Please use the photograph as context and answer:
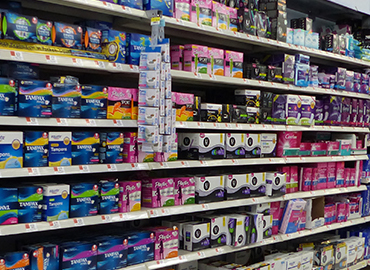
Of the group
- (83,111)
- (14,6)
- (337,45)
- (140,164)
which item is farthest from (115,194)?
(337,45)

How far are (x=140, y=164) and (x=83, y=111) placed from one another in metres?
0.58

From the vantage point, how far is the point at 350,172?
560 cm

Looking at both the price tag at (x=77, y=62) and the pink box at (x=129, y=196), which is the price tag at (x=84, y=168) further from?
the price tag at (x=77, y=62)

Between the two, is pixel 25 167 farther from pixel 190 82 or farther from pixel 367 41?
pixel 367 41

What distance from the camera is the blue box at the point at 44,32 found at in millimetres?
2820

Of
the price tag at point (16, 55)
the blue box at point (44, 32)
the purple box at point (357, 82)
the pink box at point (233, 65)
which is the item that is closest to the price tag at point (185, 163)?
the pink box at point (233, 65)

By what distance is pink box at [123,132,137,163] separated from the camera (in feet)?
10.9

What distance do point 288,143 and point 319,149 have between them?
1.92ft

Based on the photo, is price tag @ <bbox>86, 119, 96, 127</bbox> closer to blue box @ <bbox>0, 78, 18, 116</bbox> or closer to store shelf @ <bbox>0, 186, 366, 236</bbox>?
blue box @ <bbox>0, 78, 18, 116</bbox>

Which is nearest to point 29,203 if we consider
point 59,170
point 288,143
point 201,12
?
point 59,170

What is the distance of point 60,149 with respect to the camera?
295 centimetres

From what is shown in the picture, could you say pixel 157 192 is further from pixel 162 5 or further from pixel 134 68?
pixel 162 5

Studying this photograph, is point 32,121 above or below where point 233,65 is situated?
below

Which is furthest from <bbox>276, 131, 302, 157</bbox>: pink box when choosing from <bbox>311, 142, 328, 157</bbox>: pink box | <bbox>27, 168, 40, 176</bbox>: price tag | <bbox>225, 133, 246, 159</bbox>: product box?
<bbox>27, 168, 40, 176</bbox>: price tag
